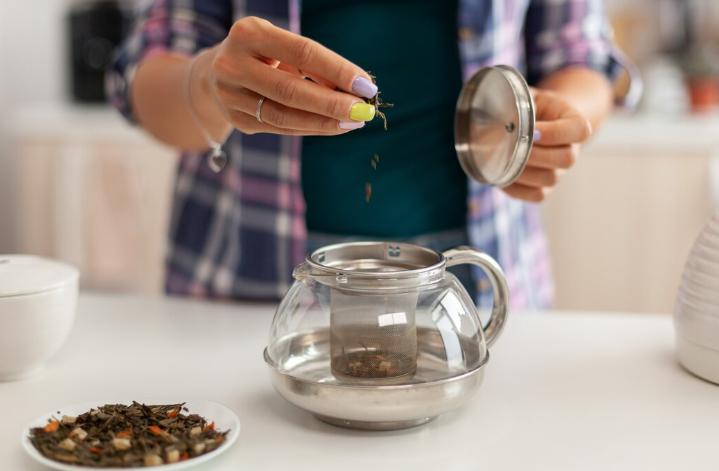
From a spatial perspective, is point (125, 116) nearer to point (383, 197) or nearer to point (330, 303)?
point (383, 197)

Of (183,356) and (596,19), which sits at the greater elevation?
(596,19)

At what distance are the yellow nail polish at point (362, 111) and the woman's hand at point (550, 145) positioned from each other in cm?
28

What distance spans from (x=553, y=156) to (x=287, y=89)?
1.22 feet

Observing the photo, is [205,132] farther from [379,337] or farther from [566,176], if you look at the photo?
[566,176]

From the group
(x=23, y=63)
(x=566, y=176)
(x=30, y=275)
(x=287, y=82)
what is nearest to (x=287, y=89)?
(x=287, y=82)

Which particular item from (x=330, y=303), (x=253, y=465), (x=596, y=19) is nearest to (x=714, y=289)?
(x=330, y=303)

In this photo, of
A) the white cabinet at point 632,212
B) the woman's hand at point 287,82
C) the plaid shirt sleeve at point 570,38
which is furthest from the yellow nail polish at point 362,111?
the white cabinet at point 632,212

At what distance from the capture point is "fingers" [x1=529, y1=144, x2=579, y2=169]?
3.47ft

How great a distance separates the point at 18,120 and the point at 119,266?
0.54 m

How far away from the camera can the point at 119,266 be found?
108 inches

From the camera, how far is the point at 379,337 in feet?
2.73

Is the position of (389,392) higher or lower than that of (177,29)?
lower

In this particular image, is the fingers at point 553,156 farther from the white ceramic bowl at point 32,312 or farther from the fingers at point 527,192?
the white ceramic bowl at point 32,312

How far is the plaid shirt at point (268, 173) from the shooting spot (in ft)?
4.30
